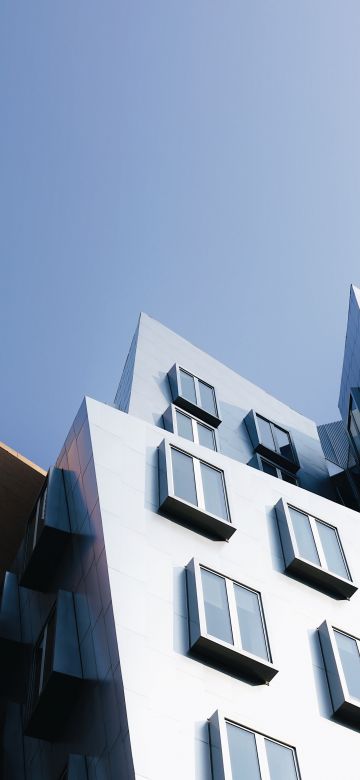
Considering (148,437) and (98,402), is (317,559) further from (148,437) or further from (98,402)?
(98,402)

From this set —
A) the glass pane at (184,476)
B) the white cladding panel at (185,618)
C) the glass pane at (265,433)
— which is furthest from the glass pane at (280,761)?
the glass pane at (265,433)

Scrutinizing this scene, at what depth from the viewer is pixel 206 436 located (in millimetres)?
31938

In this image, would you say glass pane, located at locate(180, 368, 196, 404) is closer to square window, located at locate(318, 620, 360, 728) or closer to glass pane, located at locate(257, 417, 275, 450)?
glass pane, located at locate(257, 417, 275, 450)

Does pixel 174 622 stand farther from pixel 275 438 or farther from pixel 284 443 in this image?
pixel 284 443

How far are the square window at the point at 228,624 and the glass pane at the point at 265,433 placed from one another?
16552 mm

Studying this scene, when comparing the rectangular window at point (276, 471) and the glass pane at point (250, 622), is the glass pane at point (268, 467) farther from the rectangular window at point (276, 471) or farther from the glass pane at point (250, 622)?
the glass pane at point (250, 622)

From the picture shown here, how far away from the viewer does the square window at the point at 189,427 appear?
3072 cm

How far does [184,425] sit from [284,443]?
7829 millimetres

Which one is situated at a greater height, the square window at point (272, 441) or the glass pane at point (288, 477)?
the square window at point (272, 441)

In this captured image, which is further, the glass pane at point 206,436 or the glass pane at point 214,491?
the glass pane at point 206,436

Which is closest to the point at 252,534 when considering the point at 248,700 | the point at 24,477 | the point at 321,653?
the point at 321,653

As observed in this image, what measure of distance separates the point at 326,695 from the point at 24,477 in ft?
41.7

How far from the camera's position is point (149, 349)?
36625 millimetres

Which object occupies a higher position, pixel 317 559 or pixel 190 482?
pixel 190 482
